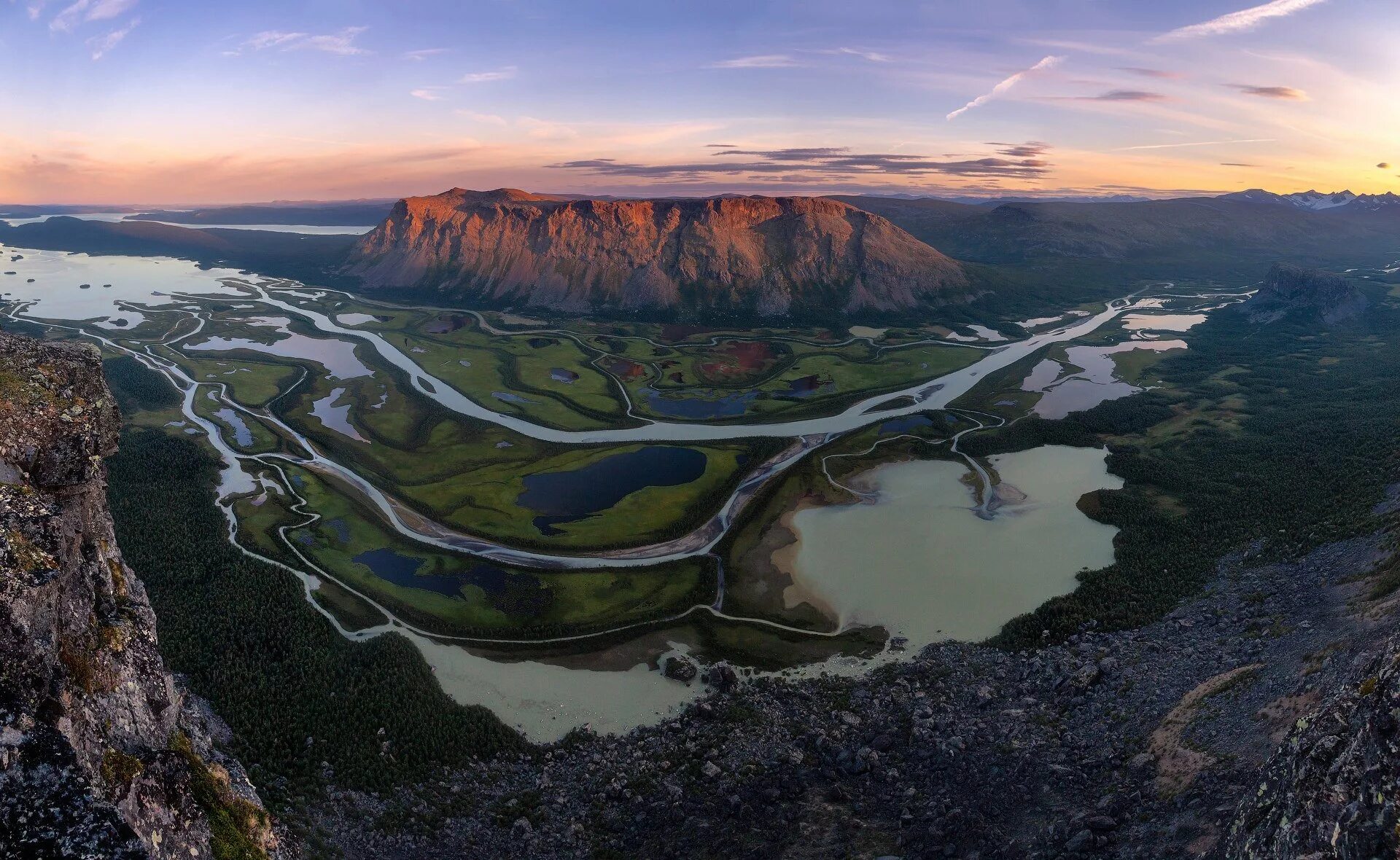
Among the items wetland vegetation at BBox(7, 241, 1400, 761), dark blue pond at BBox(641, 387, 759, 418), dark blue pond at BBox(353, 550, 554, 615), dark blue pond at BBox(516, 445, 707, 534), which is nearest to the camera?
wetland vegetation at BBox(7, 241, 1400, 761)

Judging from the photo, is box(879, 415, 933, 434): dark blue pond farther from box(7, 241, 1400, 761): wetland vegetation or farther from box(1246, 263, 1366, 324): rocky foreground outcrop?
box(1246, 263, 1366, 324): rocky foreground outcrop

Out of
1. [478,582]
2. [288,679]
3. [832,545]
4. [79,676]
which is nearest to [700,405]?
[832,545]

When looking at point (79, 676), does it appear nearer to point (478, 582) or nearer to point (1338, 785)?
point (1338, 785)

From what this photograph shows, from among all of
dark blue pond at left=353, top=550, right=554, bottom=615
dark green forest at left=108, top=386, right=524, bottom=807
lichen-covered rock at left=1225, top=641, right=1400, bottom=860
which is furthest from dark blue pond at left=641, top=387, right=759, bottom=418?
lichen-covered rock at left=1225, top=641, right=1400, bottom=860

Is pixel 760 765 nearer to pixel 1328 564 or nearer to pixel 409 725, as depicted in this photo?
pixel 409 725

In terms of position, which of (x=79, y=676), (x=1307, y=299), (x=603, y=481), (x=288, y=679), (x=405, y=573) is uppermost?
(x=1307, y=299)

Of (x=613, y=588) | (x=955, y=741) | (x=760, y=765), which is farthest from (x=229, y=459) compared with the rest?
(x=955, y=741)

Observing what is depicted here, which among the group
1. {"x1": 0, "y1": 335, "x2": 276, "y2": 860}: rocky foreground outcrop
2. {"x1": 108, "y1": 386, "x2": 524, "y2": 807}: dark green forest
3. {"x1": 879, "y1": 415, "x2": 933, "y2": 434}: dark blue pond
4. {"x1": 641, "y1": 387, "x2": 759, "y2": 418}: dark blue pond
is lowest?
{"x1": 108, "y1": 386, "x2": 524, "y2": 807}: dark green forest
